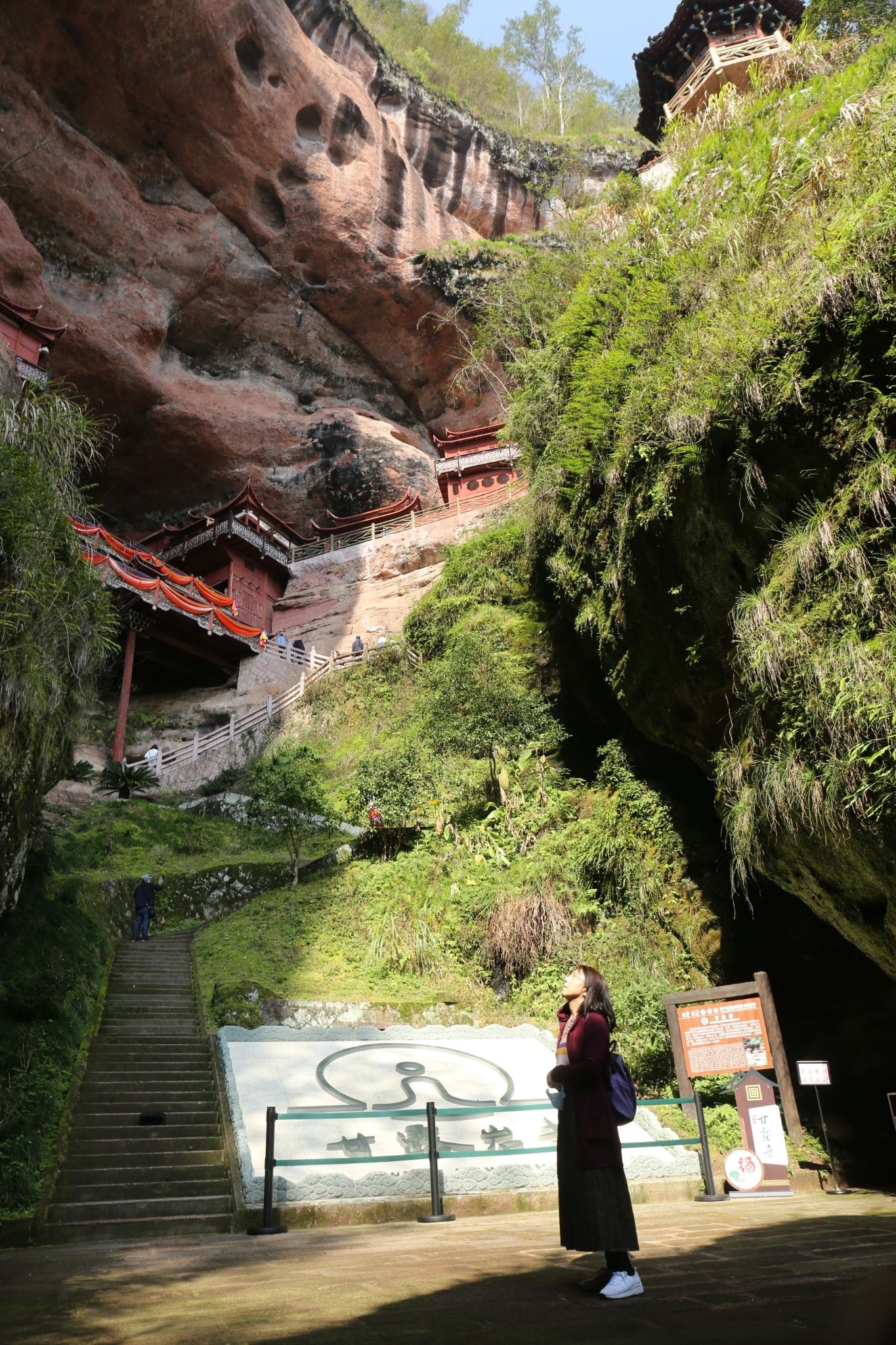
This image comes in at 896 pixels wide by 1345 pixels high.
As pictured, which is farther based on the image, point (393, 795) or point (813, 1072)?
point (393, 795)

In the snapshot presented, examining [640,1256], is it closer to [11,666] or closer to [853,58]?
[11,666]

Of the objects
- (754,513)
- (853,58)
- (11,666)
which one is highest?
(853,58)

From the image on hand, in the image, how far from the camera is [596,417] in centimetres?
1030

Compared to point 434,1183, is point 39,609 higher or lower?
higher

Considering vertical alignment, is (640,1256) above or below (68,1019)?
below

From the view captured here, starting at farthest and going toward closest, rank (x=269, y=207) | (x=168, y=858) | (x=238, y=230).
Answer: (x=269, y=207)
(x=238, y=230)
(x=168, y=858)

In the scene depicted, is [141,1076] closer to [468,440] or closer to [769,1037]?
[769,1037]

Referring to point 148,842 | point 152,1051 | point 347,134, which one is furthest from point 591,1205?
point 347,134

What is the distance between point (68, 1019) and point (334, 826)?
348 inches

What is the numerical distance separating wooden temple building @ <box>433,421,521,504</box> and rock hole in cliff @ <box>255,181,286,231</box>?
31.2 feet

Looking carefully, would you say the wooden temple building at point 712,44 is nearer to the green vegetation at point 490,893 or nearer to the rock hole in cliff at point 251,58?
the rock hole in cliff at point 251,58

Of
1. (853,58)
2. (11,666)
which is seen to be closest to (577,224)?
(853,58)

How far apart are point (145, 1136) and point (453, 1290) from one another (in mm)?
5174

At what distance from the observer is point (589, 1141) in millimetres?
3426
